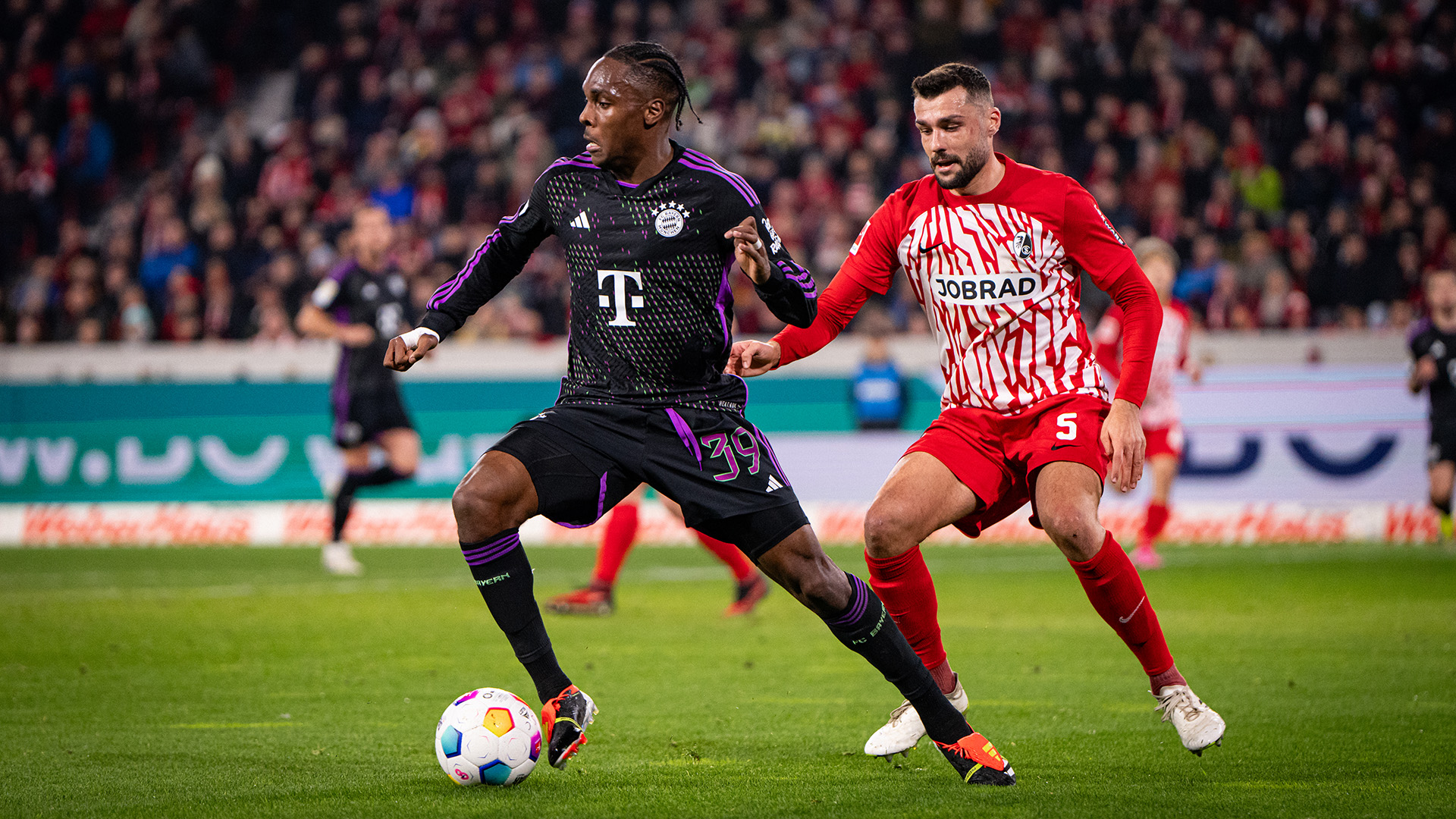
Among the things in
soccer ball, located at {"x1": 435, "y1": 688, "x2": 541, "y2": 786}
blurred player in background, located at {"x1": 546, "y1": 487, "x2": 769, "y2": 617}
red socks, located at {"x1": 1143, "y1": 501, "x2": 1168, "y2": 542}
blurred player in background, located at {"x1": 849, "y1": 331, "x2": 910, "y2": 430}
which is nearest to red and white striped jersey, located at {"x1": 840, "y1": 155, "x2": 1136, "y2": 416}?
soccer ball, located at {"x1": 435, "y1": 688, "x2": 541, "y2": 786}

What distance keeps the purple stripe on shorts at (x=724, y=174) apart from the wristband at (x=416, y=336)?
955 millimetres

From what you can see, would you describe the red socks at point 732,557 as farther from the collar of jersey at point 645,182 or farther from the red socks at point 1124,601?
the collar of jersey at point 645,182

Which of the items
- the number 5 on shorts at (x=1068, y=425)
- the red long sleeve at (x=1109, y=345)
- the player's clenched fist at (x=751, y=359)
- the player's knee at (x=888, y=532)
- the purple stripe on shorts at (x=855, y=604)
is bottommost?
the red long sleeve at (x=1109, y=345)

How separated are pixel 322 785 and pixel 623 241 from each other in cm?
186

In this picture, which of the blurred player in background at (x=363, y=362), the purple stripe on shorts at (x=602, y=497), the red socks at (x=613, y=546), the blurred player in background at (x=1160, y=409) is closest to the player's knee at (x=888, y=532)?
the purple stripe on shorts at (x=602, y=497)

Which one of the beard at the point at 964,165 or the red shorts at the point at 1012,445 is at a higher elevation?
the beard at the point at 964,165

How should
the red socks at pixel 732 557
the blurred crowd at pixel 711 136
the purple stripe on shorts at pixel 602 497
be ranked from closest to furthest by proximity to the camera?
the purple stripe on shorts at pixel 602 497, the red socks at pixel 732 557, the blurred crowd at pixel 711 136

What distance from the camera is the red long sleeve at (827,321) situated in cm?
501

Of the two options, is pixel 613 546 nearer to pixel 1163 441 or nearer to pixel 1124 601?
pixel 1124 601

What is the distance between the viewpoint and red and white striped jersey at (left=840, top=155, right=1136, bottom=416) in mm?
5125

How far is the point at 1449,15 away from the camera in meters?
18.2

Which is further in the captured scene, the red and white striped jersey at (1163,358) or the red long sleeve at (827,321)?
the red and white striped jersey at (1163,358)

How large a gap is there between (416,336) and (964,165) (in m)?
1.91

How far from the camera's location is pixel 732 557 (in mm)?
8867
